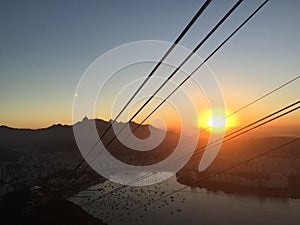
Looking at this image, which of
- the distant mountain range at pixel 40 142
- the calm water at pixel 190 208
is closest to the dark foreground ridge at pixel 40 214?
the calm water at pixel 190 208

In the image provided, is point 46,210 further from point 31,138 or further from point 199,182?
point 31,138

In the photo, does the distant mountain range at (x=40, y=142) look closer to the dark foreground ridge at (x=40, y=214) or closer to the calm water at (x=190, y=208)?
the calm water at (x=190, y=208)

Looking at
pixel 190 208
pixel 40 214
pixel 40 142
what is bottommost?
pixel 40 214

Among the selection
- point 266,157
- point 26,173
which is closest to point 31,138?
point 26,173

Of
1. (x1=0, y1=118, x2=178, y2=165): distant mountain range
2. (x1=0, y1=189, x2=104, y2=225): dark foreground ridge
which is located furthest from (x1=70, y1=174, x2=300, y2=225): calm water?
(x1=0, y1=118, x2=178, y2=165): distant mountain range

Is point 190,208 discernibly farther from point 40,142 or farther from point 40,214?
point 40,142

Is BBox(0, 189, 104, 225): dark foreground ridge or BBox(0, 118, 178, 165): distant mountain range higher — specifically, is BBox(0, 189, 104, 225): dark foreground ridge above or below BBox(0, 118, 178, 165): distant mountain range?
below

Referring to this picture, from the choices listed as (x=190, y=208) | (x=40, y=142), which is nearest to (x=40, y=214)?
(x=190, y=208)

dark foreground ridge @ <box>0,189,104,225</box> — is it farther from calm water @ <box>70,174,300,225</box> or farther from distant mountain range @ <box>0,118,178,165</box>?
distant mountain range @ <box>0,118,178,165</box>
